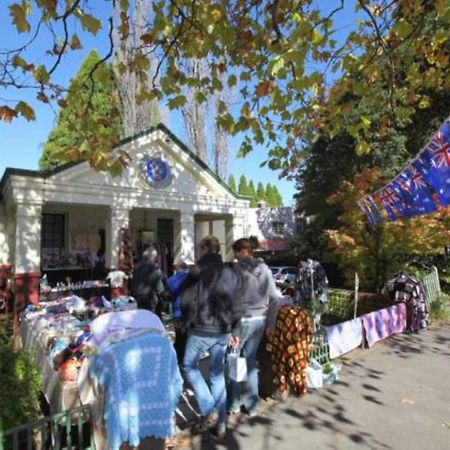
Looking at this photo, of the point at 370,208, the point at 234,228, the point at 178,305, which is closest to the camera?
the point at 178,305

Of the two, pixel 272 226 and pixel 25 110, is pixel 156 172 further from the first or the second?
pixel 272 226

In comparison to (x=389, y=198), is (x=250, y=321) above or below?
below

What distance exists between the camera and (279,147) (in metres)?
6.16

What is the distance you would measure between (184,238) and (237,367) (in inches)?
311

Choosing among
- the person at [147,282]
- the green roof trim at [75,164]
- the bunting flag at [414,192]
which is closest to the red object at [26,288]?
the green roof trim at [75,164]

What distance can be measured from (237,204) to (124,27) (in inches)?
358

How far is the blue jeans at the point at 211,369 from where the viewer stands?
3871 millimetres

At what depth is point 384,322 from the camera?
783cm

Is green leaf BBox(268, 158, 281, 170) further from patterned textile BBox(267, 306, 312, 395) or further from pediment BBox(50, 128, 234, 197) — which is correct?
pediment BBox(50, 128, 234, 197)

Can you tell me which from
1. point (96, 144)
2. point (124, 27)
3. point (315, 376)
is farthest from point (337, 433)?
point (124, 27)

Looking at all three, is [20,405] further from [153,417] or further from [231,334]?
[231,334]

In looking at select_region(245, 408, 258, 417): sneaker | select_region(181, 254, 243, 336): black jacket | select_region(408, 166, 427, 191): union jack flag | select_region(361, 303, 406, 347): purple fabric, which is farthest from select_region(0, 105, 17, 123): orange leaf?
select_region(361, 303, 406, 347): purple fabric

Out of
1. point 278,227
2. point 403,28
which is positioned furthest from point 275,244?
point 403,28

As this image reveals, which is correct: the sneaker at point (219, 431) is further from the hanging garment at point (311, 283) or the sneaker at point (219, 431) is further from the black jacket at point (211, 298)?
the hanging garment at point (311, 283)
